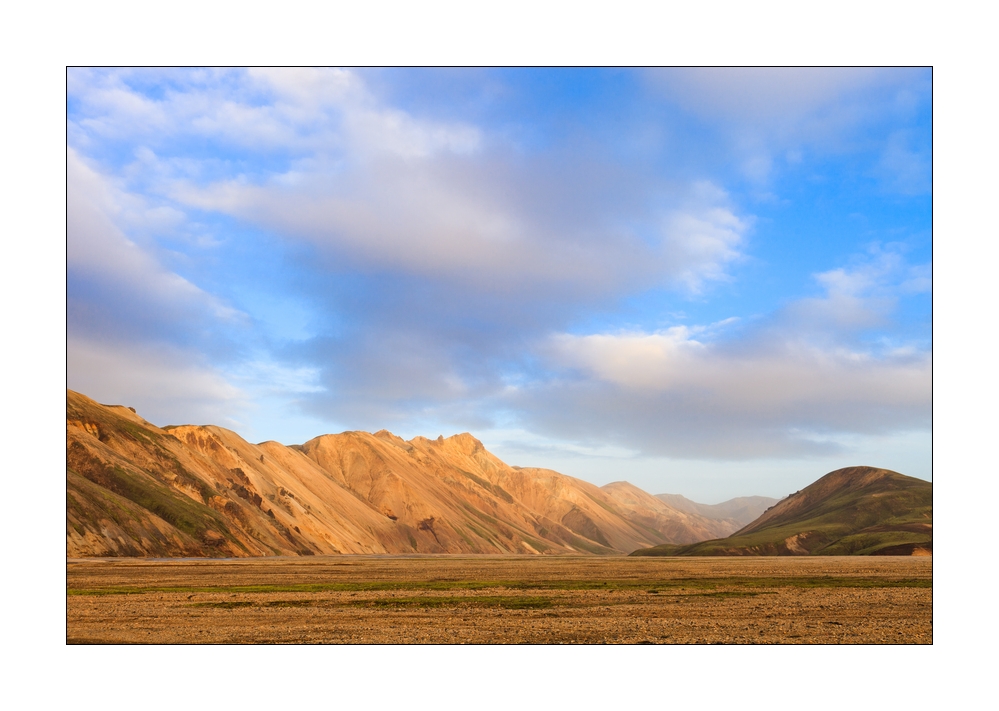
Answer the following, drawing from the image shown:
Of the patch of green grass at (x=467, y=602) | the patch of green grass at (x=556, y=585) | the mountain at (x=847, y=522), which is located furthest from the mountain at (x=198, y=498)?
the mountain at (x=847, y=522)

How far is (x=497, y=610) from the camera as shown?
42.7 metres

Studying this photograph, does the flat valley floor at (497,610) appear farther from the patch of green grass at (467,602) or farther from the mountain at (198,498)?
the mountain at (198,498)

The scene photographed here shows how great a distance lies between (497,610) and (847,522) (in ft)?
434

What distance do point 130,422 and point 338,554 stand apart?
46.2m

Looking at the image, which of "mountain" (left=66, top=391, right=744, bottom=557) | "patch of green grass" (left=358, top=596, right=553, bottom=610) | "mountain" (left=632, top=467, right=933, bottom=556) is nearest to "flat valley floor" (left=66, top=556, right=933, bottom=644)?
"patch of green grass" (left=358, top=596, right=553, bottom=610)

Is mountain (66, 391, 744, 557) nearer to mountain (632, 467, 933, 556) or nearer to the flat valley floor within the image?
the flat valley floor

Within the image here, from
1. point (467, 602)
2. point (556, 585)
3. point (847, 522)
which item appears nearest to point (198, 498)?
point (556, 585)

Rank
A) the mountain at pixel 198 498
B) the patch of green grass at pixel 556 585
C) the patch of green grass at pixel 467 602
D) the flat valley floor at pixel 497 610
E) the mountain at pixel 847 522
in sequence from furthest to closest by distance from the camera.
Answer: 1. the mountain at pixel 847 522
2. the mountain at pixel 198 498
3. the patch of green grass at pixel 556 585
4. the patch of green grass at pixel 467 602
5. the flat valley floor at pixel 497 610

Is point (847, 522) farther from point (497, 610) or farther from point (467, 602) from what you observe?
point (497, 610)

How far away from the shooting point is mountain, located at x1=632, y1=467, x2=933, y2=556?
418 ft

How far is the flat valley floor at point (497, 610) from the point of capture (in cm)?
3431

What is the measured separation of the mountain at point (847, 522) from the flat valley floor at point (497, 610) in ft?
229

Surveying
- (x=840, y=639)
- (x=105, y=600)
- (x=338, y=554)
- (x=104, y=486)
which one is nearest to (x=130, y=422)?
(x=104, y=486)

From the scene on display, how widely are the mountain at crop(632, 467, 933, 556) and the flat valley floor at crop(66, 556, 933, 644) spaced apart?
6976cm
